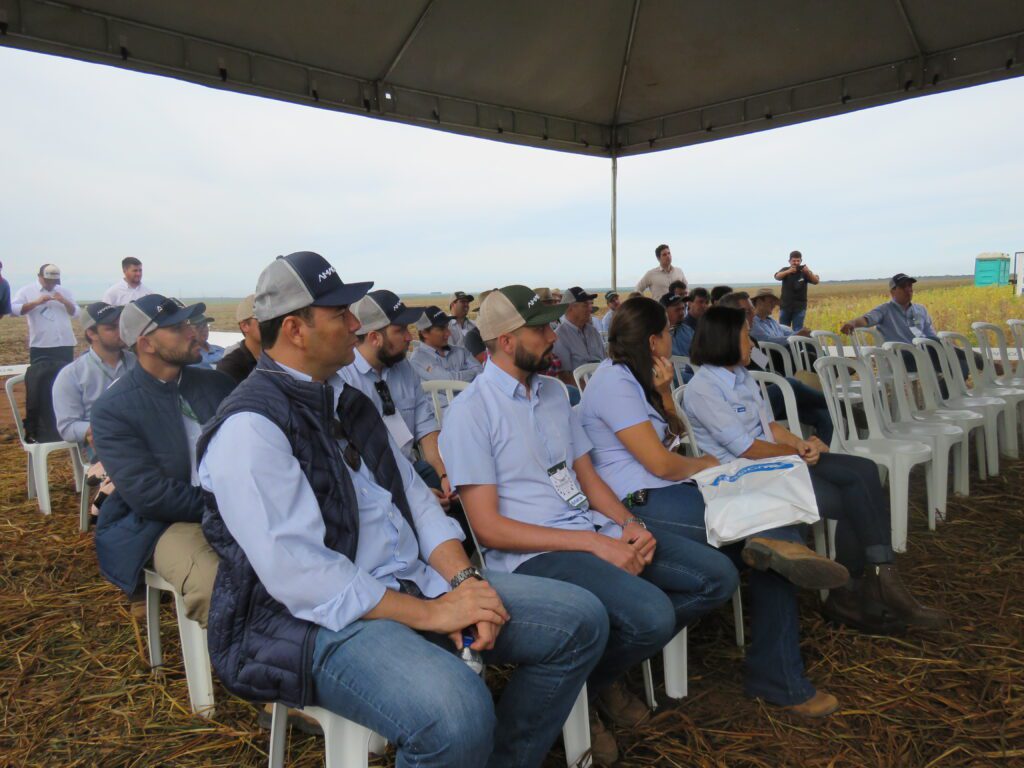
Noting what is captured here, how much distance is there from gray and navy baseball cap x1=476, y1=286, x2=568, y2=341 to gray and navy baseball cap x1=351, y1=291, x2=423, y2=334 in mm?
1095

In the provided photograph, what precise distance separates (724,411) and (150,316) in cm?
207

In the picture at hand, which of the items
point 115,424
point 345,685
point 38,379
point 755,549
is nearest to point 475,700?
point 345,685

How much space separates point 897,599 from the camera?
2.55 metres

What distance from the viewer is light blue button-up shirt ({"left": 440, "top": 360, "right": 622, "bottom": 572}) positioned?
1.96 metres

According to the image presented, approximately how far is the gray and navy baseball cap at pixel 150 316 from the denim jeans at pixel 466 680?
1407mm

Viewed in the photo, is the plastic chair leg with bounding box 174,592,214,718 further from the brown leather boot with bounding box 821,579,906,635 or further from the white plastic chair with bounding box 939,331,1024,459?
the white plastic chair with bounding box 939,331,1024,459

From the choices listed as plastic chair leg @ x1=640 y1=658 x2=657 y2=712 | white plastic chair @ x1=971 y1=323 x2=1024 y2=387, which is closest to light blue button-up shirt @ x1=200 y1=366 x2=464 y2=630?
plastic chair leg @ x1=640 y1=658 x2=657 y2=712

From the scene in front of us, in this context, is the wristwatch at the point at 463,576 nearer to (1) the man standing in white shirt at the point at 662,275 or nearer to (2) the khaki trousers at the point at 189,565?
(2) the khaki trousers at the point at 189,565

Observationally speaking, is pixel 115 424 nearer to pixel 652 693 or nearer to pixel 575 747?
pixel 575 747

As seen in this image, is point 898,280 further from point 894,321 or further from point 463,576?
point 463,576

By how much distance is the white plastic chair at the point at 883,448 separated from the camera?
3359mm

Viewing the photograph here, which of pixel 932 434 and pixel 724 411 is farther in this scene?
pixel 932 434

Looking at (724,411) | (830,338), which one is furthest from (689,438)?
(830,338)

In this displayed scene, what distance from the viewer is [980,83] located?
217 inches
